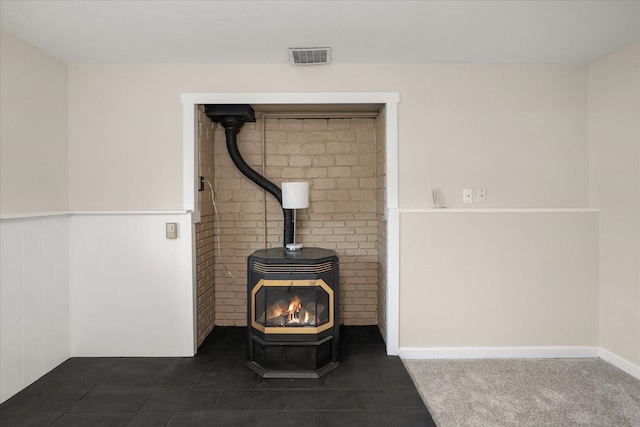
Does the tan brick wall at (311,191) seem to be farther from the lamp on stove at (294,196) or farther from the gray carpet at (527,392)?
the gray carpet at (527,392)

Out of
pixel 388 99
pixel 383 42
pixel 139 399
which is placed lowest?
pixel 139 399

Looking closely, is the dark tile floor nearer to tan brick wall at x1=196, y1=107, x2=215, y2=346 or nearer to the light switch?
tan brick wall at x1=196, y1=107, x2=215, y2=346

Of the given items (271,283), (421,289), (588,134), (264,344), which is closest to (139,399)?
(264,344)

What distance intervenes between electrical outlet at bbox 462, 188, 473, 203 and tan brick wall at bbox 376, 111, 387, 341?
622 mm

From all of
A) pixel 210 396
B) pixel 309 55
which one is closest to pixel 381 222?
pixel 309 55

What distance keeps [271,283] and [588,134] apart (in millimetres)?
2768

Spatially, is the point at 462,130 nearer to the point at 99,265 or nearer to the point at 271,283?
the point at 271,283

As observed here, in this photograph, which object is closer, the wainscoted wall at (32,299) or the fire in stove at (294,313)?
the wainscoted wall at (32,299)

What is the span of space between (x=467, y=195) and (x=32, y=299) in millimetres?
3226

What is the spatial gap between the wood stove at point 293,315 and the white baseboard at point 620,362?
2.06 metres

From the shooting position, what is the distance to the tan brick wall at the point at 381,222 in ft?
11.6

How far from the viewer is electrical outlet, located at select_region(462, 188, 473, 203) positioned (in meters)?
3.38

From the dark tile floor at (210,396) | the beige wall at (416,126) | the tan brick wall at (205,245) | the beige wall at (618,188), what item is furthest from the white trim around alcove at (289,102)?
the beige wall at (618,188)

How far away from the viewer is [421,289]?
10.9 feet
